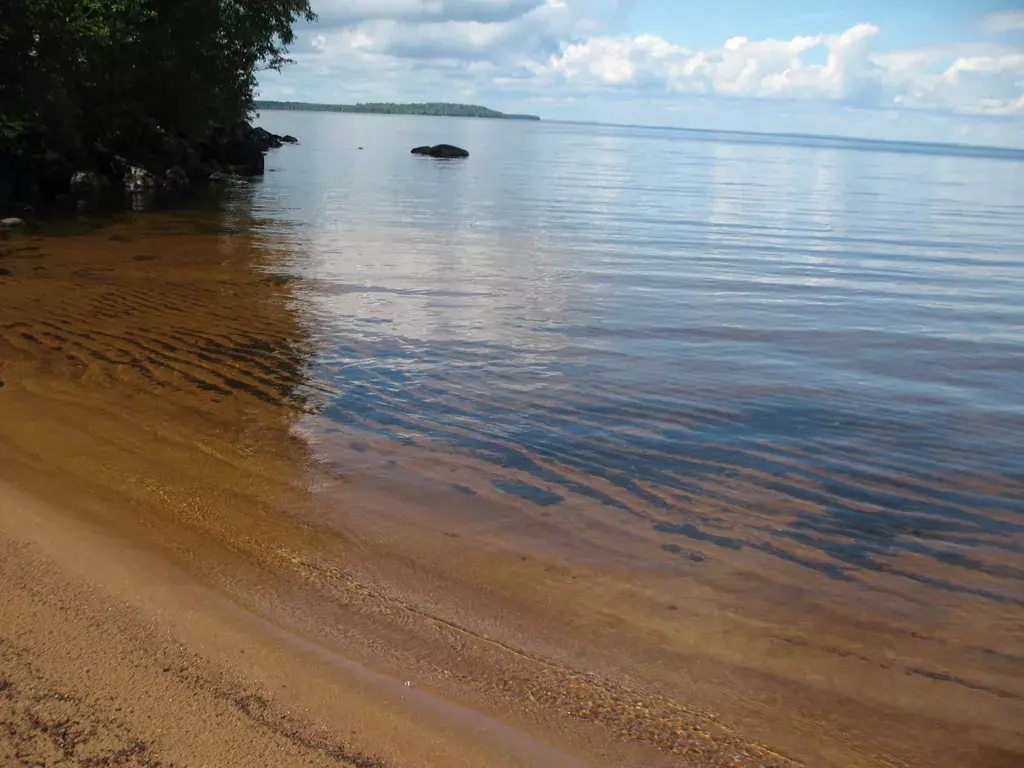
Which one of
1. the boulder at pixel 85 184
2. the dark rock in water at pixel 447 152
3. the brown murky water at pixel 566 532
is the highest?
the dark rock in water at pixel 447 152

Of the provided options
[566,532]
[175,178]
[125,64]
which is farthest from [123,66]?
[566,532]

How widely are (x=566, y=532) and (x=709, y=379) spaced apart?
15.3ft

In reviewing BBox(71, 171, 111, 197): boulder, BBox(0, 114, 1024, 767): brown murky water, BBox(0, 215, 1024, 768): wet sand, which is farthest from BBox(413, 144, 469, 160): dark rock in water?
BBox(0, 215, 1024, 768): wet sand

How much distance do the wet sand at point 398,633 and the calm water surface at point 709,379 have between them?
52 cm

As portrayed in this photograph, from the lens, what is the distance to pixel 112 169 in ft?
105

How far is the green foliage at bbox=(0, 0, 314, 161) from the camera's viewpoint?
2241cm

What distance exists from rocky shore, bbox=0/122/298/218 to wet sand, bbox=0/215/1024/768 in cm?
1937

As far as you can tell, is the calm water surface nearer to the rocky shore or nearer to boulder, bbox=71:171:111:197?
the rocky shore

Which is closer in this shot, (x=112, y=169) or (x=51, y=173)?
(x=51, y=173)

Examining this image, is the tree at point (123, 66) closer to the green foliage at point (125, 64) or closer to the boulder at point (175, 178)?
the green foliage at point (125, 64)

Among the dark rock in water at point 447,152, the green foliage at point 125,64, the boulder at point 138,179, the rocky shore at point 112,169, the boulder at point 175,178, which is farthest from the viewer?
the dark rock in water at point 447,152

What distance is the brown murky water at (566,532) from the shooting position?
403cm

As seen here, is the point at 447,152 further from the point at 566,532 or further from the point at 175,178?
the point at 566,532

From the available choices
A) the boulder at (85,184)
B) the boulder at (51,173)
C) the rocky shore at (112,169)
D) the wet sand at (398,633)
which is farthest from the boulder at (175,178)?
the wet sand at (398,633)
